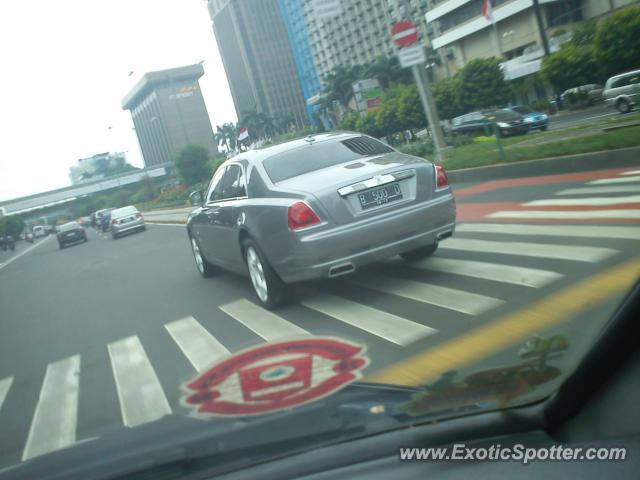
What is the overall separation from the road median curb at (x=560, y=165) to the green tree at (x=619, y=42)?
23.5m

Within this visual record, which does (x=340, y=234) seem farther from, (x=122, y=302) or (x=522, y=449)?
(x=122, y=302)

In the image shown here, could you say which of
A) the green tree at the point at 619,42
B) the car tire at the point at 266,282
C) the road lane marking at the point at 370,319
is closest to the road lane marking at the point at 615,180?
the road lane marking at the point at 370,319

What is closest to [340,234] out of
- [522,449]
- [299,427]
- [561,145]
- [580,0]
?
[299,427]

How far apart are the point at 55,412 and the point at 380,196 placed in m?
3.24

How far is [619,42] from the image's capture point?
32.8m

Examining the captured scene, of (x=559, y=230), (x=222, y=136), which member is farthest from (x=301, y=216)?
(x=222, y=136)

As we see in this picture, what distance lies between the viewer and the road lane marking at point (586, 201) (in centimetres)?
752

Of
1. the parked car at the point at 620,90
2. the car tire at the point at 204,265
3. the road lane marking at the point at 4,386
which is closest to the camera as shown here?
the road lane marking at the point at 4,386

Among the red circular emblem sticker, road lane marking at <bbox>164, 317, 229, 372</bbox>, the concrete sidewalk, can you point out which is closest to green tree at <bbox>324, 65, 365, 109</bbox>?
the concrete sidewalk

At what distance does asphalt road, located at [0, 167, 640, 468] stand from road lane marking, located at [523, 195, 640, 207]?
3 cm

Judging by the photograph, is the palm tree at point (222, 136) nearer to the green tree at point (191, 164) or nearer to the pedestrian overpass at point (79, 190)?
the pedestrian overpass at point (79, 190)

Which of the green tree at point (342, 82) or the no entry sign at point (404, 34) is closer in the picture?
the no entry sign at point (404, 34)

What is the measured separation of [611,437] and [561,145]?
1186 centimetres

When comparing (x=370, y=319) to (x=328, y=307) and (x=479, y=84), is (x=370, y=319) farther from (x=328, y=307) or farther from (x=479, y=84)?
(x=479, y=84)
